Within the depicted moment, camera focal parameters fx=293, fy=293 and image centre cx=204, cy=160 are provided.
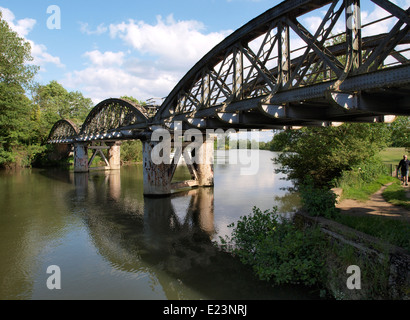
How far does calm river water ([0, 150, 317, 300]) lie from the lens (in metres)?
7.25

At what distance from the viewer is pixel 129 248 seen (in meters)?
10.4

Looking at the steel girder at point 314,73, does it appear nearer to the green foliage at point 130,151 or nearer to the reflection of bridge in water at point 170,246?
the reflection of bridge in water at point 170,246

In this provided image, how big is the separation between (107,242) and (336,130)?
14883 millimetres

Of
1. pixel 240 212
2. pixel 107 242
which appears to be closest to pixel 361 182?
pixel 240 212

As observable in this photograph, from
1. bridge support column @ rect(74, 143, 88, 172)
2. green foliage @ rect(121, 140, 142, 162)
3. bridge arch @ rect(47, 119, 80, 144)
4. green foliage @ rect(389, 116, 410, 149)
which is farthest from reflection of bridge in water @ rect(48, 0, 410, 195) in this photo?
green foliage @ rect(121, 140, 142, 162)

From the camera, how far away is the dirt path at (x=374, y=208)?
33.0 ft

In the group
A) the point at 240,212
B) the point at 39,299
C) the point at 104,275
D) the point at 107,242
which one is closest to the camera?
the point at 39,299

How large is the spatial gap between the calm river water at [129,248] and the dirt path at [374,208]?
4234 mm

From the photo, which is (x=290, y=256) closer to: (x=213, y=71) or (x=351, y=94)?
(x=351, y=94)

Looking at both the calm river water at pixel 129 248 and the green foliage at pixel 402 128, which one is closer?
the calm river water at pixel 129 248

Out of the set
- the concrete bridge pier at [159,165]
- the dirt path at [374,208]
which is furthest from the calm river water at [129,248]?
the dirt path at [374,208]

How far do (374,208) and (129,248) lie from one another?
919 cm

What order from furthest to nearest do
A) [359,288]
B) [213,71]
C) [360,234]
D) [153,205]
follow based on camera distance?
[153,205]
[213,71]
[360,234]
[359,288]

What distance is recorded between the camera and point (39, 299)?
22.9ft
